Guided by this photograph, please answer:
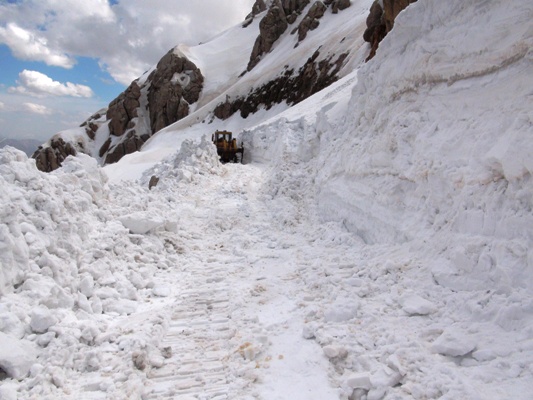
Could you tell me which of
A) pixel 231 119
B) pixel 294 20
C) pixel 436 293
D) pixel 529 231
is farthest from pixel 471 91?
pixel 294 20

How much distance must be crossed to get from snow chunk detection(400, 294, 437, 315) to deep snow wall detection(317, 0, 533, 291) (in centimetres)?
40

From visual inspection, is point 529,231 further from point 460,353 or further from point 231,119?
point 231,119

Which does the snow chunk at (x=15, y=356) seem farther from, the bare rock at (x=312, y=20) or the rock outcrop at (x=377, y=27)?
the bare rock at (x=312, y=20)

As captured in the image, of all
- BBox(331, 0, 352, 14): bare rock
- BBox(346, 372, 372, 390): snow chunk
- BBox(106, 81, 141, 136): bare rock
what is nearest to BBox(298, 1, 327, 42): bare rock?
BBox(331, 0, 352, 14): bare rock

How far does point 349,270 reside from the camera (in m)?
5.36

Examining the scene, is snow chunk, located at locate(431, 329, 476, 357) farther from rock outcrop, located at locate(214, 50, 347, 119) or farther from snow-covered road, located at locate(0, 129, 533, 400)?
rock outcrop, located at locate(214, 50, 347, 119)

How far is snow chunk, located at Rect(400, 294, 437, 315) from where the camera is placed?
12.7ft

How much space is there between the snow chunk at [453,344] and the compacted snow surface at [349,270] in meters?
0.02

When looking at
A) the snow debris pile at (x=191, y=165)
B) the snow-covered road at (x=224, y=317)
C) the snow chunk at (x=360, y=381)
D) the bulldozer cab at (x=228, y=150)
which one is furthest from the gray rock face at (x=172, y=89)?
the snow chunk at (x=360, y=381)

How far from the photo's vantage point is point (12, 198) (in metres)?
4.70

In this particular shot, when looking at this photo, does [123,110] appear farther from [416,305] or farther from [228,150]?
[416,305]

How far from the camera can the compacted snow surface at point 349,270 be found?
327 centimetres

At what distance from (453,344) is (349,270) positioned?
7.27 feet

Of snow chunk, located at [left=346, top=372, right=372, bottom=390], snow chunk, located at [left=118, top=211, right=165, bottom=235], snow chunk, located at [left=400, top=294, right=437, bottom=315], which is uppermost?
snow chunk, located at [left=118, top=211, right=165, bottom=235]
